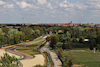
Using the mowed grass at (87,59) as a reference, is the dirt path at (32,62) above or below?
above

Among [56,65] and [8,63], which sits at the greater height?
[8,63]

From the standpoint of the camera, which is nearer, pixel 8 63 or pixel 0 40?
pixel 8 63

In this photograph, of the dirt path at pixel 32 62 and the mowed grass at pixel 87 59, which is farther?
the mowed grass at pixel 87 59

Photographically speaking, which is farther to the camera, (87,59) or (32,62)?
(87,59)

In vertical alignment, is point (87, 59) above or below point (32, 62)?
below

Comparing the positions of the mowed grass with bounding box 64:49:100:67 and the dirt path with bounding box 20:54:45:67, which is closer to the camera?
the dirt path with bounding box 20:54:45:67

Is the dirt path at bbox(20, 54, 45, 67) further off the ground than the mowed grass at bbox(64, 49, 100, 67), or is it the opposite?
the dirt path at bbox(20, 54, 45, 67)

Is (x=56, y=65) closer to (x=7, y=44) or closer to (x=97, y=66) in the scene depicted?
(x=97, y=66)

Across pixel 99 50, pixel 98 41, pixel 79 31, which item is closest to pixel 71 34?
pixel 79 31

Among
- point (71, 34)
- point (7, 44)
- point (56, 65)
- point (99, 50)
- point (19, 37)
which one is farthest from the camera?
point (71, 34)

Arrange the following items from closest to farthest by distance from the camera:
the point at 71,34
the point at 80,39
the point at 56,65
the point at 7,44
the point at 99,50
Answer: the point at 56,65 < the point at 99,50 < the point at 7,44 < the point at 80,39 < the point at 71,34

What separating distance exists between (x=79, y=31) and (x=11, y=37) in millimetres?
69917

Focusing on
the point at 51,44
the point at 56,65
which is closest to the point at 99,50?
the point at 51,44

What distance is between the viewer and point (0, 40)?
4286 inches
